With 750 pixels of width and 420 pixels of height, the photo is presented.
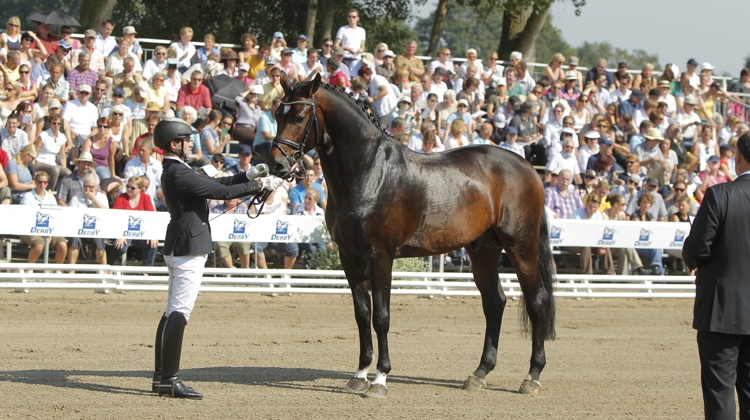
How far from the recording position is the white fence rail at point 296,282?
39.7 ft

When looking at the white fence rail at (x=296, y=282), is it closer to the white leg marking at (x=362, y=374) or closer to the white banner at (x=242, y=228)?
the white banner at (x=242, y=228)

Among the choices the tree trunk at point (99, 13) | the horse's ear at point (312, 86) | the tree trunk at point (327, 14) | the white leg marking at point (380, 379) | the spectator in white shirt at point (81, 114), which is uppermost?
the tree trunk at point (327, 14)

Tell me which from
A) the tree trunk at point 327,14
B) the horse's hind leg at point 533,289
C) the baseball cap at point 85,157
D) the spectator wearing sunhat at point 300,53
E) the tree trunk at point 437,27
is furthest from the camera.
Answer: the tree trunk at point 437,27

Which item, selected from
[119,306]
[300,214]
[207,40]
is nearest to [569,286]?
[300,214]

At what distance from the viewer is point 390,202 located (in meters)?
7.44

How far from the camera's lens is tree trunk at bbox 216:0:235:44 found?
82.1 ft

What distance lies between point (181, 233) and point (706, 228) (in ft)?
11.6

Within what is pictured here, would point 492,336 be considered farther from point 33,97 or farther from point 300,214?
point 33,97

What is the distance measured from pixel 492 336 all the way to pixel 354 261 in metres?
1.56

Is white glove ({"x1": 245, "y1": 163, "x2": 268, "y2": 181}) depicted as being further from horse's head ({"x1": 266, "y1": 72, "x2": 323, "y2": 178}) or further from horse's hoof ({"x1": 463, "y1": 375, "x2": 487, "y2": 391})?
horse's hoof ({"x1": 463, "y1": 375, "x2": 487, "y2": 391})

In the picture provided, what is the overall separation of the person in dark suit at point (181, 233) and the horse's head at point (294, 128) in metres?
0.13

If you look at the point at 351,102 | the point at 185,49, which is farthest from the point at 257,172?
the point at 185,49

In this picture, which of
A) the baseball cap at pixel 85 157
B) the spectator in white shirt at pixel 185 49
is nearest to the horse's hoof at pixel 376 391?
the baseball cap at pixel 85 157

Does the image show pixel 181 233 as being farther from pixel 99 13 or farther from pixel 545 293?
pixel 99 13
